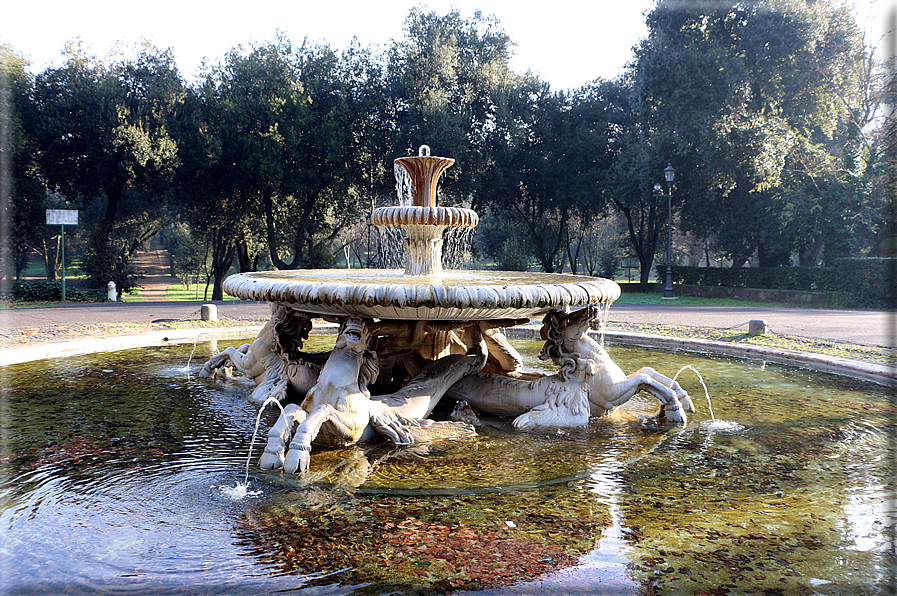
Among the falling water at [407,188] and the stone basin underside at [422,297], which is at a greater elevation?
the falling water at [407,188]

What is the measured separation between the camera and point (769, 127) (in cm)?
2267

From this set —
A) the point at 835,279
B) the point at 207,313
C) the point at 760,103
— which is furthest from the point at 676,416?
the point at 760,103

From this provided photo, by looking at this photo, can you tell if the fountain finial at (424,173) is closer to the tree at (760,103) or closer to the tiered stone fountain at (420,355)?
the tiered stone fountain at (420,355)

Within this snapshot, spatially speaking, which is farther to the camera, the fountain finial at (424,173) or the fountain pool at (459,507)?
the fountain finial at (424,173)

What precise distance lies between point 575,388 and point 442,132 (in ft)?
69.8

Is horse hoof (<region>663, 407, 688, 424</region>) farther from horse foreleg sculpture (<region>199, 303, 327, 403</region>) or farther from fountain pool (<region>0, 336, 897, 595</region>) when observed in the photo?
horse foreleg sculpture (<region>199, 303, 327, 403</region>)

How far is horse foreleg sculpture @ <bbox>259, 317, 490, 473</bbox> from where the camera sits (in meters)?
4.29

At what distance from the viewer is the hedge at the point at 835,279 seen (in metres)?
20.4

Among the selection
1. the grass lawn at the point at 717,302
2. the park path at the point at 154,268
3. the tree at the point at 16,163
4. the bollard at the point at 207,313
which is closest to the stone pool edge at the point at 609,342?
the bollard at the point at 207,313

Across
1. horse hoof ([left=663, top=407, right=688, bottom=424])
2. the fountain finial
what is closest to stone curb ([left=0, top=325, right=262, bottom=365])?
the fountain finial

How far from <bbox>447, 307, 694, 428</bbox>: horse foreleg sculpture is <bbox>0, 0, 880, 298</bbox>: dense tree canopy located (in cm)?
2010

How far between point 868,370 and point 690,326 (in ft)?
18.6

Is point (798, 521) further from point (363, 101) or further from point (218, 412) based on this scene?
point (363, 101)

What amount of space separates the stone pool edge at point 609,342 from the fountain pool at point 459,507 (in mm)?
1981
